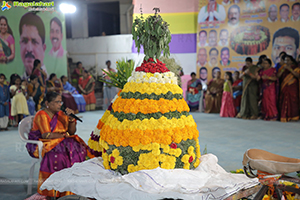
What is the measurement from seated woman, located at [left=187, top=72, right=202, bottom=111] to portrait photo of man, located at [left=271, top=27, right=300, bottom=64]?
2962 mm

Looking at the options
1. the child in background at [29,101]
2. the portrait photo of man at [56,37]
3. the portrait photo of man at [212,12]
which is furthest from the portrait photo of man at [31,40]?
the portrait photo of man at [212,12]

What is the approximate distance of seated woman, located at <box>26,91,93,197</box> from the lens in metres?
3.29

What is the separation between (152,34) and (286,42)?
29.1 ft

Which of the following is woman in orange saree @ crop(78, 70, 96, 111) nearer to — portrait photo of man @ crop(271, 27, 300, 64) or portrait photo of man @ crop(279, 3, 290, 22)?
portrait photo of man @ crop(271, 27, 300, 64)

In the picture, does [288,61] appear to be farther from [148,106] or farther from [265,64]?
[148,106]

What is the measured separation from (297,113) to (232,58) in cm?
360

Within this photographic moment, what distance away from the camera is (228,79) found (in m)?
9.71

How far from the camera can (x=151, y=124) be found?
2621 millimetres

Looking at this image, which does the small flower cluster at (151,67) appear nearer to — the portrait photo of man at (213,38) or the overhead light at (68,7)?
the overhead light at (68,7)

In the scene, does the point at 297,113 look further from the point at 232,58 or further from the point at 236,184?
the point at 236,184

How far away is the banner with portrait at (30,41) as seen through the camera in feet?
28.3

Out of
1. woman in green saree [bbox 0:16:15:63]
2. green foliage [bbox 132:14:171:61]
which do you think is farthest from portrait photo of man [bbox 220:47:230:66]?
green foliage [bbox 132:14:171:61]

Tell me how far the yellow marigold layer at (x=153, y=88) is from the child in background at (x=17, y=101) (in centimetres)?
599

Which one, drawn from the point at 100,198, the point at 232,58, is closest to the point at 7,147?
the point at 100,198
